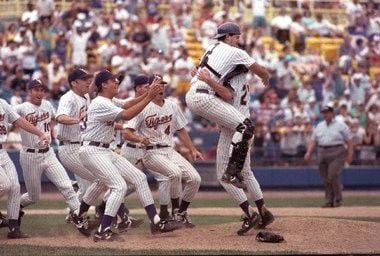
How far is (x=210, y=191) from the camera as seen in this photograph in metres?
22.1

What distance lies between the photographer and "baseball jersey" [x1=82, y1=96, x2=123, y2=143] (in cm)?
1195

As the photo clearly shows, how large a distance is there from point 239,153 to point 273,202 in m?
7.86

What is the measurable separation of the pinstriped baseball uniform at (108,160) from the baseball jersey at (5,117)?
115 cm

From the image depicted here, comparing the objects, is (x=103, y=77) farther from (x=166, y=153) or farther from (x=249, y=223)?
(x=249, y=223)

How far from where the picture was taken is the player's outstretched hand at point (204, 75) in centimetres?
1179

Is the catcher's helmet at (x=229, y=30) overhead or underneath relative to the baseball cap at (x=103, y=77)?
→ overhead

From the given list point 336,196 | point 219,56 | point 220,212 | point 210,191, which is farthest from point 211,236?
point 210,191

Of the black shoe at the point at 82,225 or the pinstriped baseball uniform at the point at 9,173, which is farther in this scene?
the black shoe at the point at 82,225

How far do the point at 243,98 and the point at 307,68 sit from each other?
1319 cm

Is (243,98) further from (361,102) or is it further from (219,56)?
(361,102)

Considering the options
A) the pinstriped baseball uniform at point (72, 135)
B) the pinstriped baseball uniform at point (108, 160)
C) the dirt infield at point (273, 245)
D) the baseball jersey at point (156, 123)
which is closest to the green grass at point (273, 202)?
the pinstriped baseball uniform at point (72, 135)

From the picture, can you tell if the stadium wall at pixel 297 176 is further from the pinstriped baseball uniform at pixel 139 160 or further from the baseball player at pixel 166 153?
the baseball player at pixel 166 153

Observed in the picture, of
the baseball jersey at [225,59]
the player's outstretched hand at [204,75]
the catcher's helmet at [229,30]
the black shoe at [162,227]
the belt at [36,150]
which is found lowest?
the black shoe at [162,227]

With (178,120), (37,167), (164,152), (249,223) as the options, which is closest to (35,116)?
(37,167)
